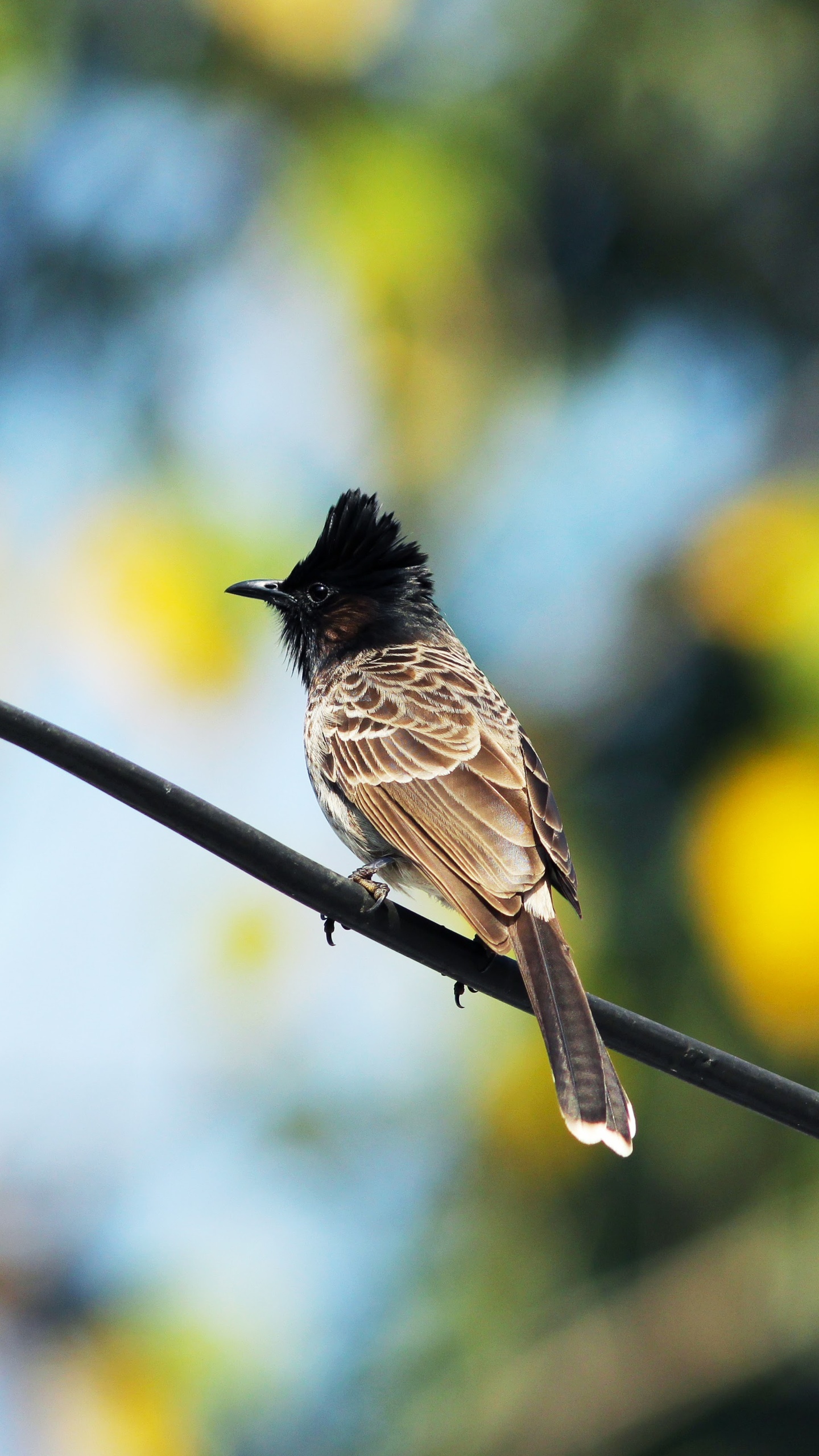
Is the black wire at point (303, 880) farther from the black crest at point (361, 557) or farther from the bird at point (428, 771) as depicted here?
the black crest at point (361, 557)

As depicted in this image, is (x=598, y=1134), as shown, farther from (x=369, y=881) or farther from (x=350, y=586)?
(x=350, y=586)

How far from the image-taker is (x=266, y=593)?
5.91 metres

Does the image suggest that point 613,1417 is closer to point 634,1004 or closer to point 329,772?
point 634,1004

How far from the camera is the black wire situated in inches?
104

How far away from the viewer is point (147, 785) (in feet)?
8.84

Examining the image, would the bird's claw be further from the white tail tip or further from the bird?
the white tail tip

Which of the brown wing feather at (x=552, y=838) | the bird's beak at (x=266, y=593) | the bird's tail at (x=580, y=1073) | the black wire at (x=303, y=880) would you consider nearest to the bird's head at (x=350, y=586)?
the bird's beak at (x=266, y=593)

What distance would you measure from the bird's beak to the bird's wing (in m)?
0.69

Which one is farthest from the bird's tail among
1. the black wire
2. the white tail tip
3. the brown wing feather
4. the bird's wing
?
the brown wing feather

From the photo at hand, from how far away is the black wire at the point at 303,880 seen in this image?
2.65 m

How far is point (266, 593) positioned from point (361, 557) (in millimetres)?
389

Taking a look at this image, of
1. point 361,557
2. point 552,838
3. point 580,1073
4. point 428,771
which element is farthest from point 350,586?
point 580,1073

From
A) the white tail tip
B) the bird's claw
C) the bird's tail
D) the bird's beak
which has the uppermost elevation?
the bird's beak

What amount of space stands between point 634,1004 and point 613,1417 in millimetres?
2341
